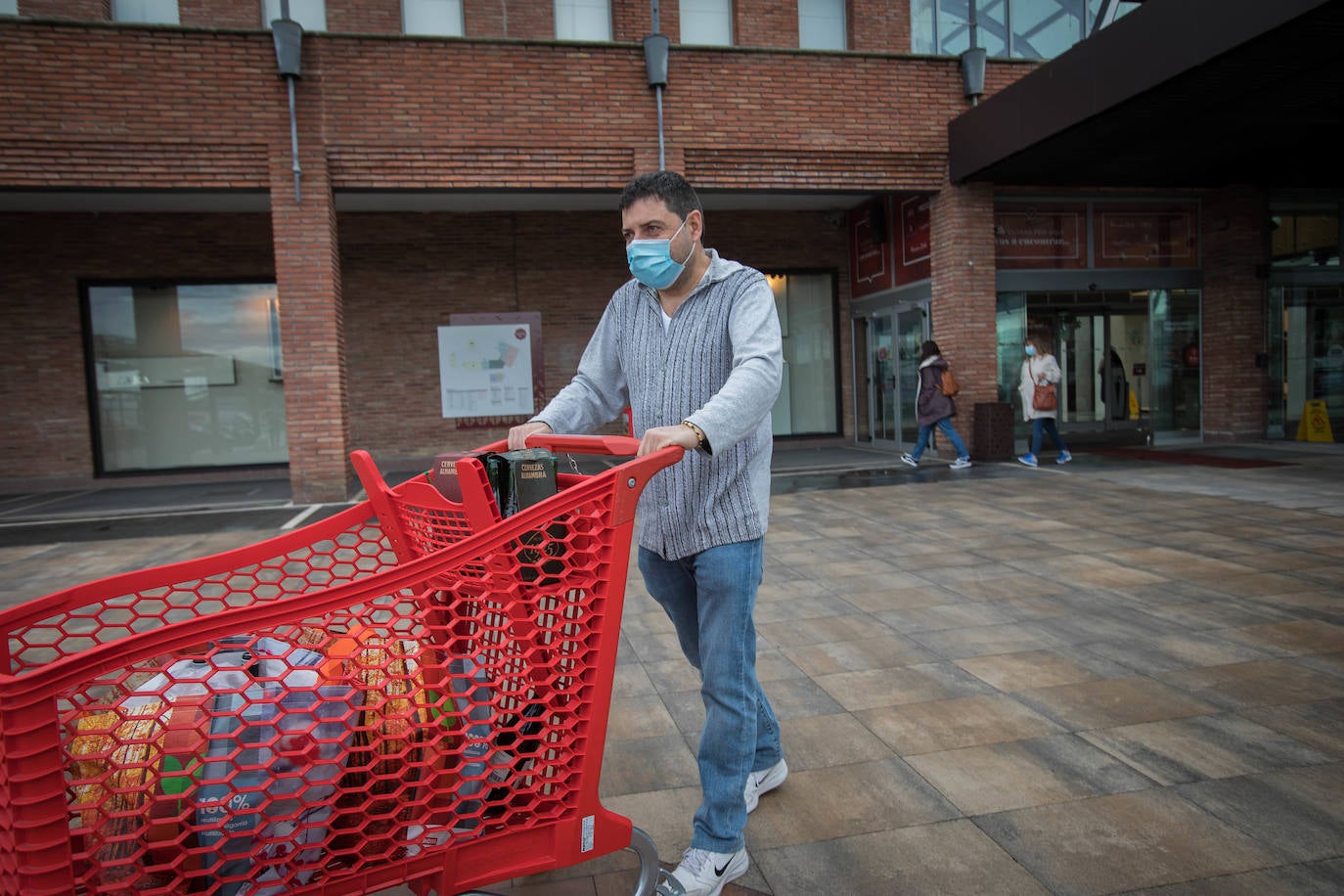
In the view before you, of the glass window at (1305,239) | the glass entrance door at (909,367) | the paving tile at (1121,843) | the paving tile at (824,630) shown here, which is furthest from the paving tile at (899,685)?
the glass window at (1305,239)

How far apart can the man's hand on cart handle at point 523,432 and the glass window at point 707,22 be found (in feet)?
40.2

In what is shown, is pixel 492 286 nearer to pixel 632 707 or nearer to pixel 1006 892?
pixel 632 707

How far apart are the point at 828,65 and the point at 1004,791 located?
11.0 metres

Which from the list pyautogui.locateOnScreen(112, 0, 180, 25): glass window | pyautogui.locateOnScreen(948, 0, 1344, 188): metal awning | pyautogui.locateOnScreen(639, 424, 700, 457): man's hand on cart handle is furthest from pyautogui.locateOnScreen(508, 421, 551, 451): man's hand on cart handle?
pyautogui.locateOnScreen(112, 0, 180, 25): glass window

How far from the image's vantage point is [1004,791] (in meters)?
2.67

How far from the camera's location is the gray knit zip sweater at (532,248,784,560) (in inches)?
84.5

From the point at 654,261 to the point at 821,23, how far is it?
42.2 feet

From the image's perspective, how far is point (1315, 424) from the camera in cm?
1271

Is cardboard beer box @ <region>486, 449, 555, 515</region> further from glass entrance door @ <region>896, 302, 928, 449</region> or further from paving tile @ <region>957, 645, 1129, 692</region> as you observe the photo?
glass entrance door @ <region>896, 302, 928, 449</region>

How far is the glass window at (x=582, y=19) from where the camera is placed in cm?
1245

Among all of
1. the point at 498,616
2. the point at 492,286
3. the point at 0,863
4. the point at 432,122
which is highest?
Answer: the point at 432,122

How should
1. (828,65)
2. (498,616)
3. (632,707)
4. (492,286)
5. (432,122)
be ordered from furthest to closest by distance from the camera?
(492,286), (828,65), (432,122), (632,707), (498,616)

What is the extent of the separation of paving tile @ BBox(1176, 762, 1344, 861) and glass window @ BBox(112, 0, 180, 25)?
13713mm

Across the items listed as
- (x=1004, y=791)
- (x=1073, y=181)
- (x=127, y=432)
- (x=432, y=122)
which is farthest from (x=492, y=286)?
(x=1004, y=791)
